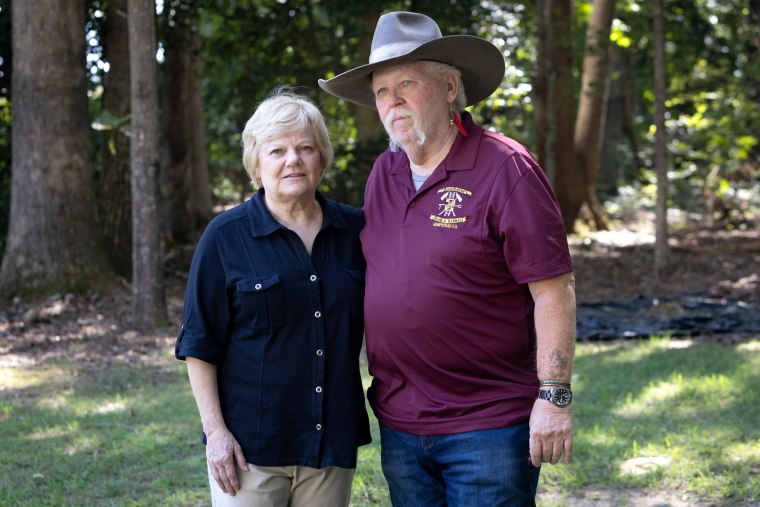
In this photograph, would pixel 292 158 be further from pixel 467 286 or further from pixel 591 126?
pixel 591 126

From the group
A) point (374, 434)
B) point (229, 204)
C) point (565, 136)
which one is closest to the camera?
point (374, 434)

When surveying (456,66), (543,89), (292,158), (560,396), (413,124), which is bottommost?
(560,396)

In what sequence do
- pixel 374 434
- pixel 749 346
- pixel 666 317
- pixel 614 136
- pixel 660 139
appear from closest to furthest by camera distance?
pixel 374 434 < pixel 749 346 < pixel 666 317 < pixel 660 139 < pixel 614 136

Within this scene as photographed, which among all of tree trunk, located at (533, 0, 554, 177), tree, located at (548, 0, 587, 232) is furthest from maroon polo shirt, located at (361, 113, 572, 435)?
tree, located at (548, 0, 587, 232)

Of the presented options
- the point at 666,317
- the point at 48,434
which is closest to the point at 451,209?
the point at 48,434

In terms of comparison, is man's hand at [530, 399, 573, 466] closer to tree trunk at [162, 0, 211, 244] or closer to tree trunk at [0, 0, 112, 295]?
tree trunk at [0, 0, 112, 295]

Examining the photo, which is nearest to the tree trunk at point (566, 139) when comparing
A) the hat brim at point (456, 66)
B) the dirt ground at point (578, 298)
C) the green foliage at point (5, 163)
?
the dirt ground at point (578, 298)

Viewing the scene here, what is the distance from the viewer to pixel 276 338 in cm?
312

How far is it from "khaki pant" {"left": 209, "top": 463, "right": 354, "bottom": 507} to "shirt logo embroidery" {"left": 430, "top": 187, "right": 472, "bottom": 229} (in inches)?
36.7

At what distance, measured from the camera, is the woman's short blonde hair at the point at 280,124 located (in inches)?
125

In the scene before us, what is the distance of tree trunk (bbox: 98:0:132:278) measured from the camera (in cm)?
1202

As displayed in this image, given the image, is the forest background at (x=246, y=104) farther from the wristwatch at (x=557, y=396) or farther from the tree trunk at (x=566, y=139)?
the wristwatch at (x=557, y=396)

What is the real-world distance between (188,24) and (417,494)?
12.1 metres

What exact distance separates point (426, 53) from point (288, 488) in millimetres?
1564
